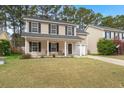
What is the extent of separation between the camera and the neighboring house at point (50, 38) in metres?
25.3

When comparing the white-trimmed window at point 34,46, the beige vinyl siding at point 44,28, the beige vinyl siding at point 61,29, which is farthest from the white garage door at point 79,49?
the white-trimmed window at point 34,46

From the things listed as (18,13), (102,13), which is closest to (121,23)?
(102,13)

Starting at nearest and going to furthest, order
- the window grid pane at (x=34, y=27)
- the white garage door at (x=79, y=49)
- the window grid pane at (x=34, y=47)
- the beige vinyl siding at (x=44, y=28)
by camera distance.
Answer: the window grid pane at (x=34, y=47), the window grid pane at (x=34, y=27), the beige vinyl siding at (x=44, y=28), the white garage door at (x=79, y=49)

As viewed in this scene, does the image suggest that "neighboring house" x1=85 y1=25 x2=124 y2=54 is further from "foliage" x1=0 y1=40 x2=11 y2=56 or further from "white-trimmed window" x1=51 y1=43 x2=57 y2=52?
"foliage" x1=0 y1=40 x2=11 y2=56

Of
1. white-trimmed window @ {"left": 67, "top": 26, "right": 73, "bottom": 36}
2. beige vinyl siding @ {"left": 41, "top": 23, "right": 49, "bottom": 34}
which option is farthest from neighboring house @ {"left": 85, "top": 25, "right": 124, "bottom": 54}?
beige vinyl siding @ {"left": 41, "top": 23, "right": 49, "bottom": 34}

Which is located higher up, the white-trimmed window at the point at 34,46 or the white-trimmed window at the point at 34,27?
the white-trimmed window at the point at 34,27

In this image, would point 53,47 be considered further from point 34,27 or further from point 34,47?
point 34,27

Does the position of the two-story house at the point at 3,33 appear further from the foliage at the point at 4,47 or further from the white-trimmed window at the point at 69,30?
the white-trimmed window at the point at 69,30

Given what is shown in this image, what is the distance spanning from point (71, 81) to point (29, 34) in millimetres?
16264

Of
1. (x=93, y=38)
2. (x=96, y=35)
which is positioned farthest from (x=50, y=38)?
(x=93, y=38)

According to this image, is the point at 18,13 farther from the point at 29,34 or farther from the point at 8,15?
the point at 29,34

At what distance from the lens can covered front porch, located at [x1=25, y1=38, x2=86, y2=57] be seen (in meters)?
25.3

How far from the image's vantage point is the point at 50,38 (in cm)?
2597

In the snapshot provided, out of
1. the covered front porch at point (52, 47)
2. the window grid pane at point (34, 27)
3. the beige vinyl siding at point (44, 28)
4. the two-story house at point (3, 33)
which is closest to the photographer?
the covered front porch at point (52, 47)
